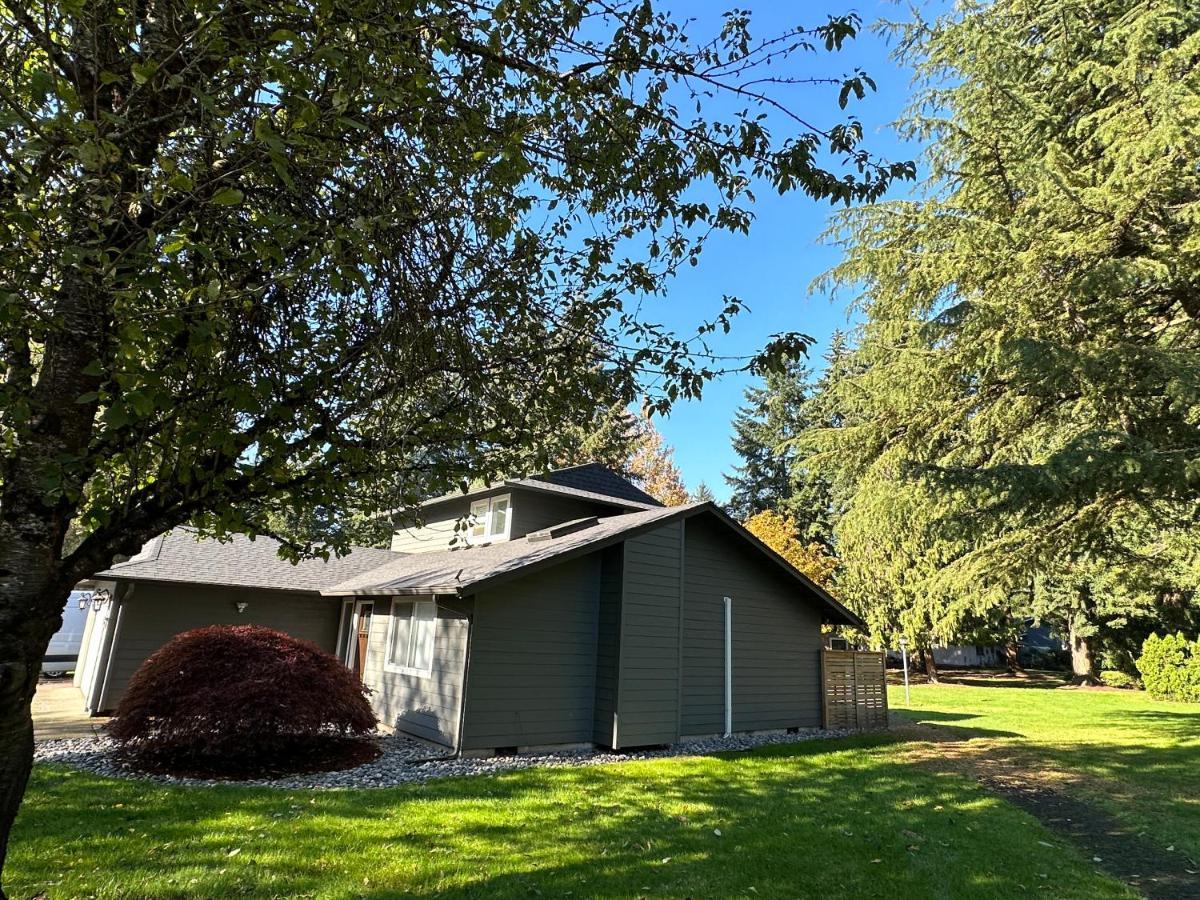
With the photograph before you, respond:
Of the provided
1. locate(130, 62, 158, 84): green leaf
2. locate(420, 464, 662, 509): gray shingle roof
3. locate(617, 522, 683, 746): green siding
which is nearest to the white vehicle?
locate(420, 464, 662, 509): gray shingle roof

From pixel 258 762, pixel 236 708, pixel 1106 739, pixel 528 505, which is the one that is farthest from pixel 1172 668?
pixel 236 708

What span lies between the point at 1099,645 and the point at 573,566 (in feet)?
86.9

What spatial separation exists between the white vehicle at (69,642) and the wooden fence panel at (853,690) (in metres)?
20.2

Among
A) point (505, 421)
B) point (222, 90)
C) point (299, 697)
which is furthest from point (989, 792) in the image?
point (222, 90)

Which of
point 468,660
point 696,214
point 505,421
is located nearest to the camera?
point 696,214

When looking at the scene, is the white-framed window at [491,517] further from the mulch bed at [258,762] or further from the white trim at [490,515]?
the mulch bed at [258,762]

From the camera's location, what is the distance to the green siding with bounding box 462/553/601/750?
10.3 meters

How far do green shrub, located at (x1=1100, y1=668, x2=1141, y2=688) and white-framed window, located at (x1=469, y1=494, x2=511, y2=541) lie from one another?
25236 mm

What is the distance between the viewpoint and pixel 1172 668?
70.1 ft

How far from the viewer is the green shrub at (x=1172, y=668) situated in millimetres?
20719

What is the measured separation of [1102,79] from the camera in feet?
28.1

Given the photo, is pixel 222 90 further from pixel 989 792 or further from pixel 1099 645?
pixel 1099 645

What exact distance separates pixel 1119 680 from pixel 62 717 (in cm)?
3271

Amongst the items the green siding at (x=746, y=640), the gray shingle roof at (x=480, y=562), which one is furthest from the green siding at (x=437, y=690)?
the green siding at (x=746, y=640)
